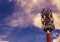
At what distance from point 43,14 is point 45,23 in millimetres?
2664

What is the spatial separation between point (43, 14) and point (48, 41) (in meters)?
8.04

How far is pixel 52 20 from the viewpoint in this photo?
151m

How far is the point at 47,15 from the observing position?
151 metres

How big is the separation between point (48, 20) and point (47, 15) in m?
1.52

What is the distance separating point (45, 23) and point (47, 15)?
2.38 metres

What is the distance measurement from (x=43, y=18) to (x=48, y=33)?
16.6ft

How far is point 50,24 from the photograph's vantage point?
151 m

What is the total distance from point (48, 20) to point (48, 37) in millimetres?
5318

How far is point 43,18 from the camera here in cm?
15112

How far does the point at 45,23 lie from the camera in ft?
495

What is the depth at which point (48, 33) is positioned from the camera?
153 metres

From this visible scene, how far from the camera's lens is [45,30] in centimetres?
15200

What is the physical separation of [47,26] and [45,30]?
1498mm

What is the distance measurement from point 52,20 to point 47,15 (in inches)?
83.3
